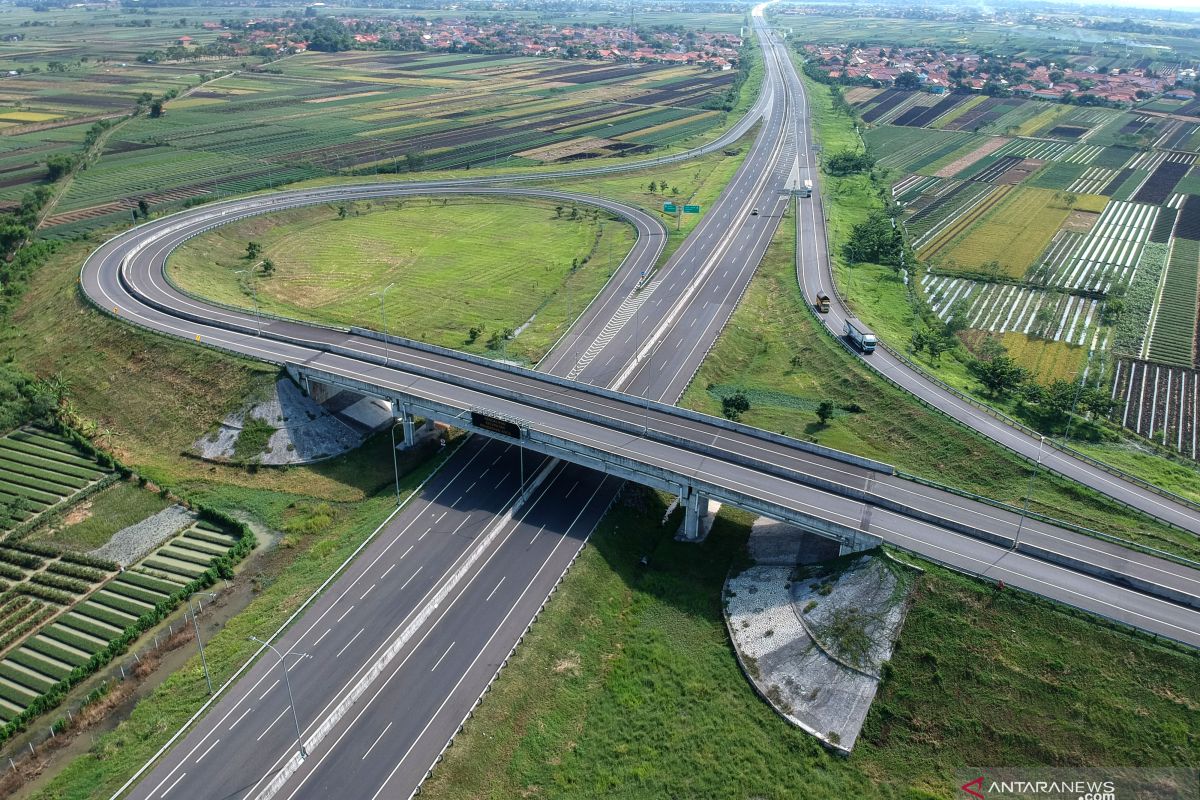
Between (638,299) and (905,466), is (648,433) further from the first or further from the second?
(638,299)

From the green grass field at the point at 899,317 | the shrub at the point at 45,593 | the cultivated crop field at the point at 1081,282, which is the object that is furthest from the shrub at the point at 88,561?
the cultivated crop field at the point at 1081,282

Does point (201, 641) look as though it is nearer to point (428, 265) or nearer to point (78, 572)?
point (78, 572)

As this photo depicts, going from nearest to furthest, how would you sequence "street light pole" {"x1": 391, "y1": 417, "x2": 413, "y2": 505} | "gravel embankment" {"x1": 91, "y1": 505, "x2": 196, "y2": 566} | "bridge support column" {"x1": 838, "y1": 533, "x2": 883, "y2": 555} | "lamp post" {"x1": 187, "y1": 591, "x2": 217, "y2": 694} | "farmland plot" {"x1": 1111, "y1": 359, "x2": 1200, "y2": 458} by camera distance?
"lamp post" {"x1": 187, "y1": 591, "x2": 217, "y2": 694} < "bridge support column" {"x1": 838, "y1": 533, "x2": 883, "y2": 555} < "gravel embankment" {"x1": 91, "y1": 505, "x2": 196, "y2": 566} < "street light pole" {"x1": 391, "y1": 417, "x2": 413, "y2": 505} < "farmland plot" {"x1": 1111, "y1": 359, "x2": 1200, "y2": 458}

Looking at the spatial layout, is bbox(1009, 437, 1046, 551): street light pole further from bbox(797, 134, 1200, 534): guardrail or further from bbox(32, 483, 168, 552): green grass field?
bbox(32, 483, 168, 552): green grass field

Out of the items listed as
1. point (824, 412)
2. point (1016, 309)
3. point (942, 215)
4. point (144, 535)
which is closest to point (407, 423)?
point (144, 535)

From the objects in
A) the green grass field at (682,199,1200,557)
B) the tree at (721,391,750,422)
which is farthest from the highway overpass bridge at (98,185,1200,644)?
the tree at (721,391,750,422)

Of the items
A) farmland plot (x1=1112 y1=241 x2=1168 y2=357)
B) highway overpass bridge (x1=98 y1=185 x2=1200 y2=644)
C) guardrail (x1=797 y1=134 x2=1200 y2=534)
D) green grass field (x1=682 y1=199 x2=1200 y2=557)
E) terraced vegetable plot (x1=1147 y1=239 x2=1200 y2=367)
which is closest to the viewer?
highway overpass bridge (x1=98 y1=185 x2=1200 y2=644)
